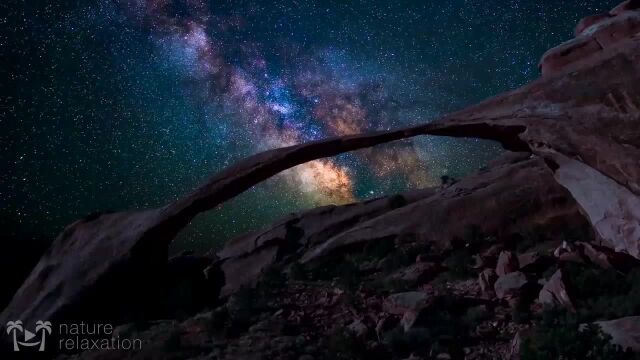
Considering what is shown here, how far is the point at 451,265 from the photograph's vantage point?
11414 mm

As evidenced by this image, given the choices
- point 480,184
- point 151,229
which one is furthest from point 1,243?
point 480,184

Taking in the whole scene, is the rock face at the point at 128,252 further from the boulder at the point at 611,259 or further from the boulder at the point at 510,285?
the boulder at the point at 611,259

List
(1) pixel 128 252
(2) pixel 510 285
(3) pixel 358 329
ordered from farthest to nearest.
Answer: (1) pixel 128 252 → (2) pixel 510 285 → (3) pixel 358 329

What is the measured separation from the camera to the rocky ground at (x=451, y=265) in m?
7.55

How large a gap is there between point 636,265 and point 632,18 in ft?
19.3

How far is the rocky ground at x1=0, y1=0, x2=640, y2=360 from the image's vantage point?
755 cm

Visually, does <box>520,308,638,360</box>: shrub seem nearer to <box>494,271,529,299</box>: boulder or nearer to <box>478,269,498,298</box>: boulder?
<box>494,271,529,299</box>: boulder

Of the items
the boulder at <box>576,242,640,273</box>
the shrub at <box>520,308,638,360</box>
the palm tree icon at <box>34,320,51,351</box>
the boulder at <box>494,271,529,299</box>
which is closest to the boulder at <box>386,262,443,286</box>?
the boulder at <box>494,271,529,299</box>

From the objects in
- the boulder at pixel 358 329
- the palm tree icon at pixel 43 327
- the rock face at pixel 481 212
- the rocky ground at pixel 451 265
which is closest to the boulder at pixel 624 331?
the rocky ground at pixel 451 265

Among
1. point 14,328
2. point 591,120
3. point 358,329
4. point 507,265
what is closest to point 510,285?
point 507,265

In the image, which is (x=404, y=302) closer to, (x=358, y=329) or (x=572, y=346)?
(x=358, y=329)

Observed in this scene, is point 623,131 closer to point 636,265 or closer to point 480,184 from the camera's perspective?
point 636,265

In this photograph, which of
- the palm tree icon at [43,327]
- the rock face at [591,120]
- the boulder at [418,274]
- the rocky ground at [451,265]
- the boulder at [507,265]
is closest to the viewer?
the rocky ground at [451,265]

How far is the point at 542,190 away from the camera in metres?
14.0
